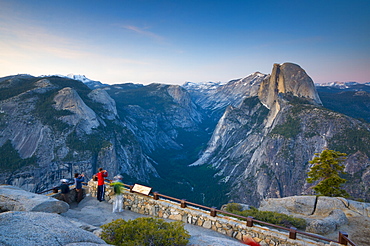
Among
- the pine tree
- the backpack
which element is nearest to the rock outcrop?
the pine tree

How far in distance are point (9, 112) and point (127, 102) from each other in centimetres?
12100

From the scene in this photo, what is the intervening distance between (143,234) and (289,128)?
101557 millimetres

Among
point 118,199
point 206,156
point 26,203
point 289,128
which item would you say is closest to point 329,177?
point 118,199

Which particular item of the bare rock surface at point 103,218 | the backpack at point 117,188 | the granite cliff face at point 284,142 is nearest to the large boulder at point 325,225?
the bare rock surface at point 103,218

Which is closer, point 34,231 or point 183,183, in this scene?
point 34,231

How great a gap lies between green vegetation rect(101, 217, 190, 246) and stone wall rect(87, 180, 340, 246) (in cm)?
435

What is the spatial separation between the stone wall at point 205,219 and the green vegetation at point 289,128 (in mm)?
92459

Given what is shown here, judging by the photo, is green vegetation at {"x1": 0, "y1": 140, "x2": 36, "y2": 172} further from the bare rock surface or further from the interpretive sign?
the interpretive sign

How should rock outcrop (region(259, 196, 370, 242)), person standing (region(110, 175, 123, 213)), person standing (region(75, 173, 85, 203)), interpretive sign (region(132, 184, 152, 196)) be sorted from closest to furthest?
rock outcrop (region(259, 196, 370, 242))
interpretive sign (region(132, 184, 152, 196))
person standing (region(110, 175, 123, 213))
person standing (region(75, 173, 85, 203))

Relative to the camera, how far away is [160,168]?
13862 centimetres

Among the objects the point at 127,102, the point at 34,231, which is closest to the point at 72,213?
the point at 34,231

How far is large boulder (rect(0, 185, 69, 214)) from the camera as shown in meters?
11.1

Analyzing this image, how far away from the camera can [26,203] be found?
11.3 metres

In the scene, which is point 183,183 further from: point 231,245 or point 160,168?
point 231,245
